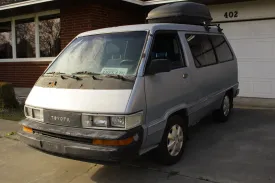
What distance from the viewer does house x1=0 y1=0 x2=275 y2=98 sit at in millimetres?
9008

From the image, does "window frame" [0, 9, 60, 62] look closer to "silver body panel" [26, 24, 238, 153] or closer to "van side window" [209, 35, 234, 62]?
"van side window" [209, 35, 234, 62]

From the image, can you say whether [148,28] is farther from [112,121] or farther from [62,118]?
[62,118]

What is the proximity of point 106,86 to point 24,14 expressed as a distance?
946cm

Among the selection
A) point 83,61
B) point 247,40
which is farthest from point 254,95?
point 83,61

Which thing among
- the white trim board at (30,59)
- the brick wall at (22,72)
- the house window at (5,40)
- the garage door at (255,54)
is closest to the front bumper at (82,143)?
the garage door at (255,54)

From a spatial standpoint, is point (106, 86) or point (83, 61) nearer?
point (106, 86)

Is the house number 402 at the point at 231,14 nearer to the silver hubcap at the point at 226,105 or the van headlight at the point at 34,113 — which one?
the silver hubcap at the point at 226,105

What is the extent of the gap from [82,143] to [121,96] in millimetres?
691

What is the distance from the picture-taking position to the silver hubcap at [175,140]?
4.26 metres

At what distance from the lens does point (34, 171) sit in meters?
4.39

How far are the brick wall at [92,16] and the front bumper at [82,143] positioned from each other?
20.1 ft

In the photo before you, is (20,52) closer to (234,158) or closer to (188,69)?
(188,69)

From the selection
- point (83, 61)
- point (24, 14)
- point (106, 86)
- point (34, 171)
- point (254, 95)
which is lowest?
point (34, 171)

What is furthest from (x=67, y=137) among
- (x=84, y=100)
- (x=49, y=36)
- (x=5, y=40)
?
(x=5, y=40)
